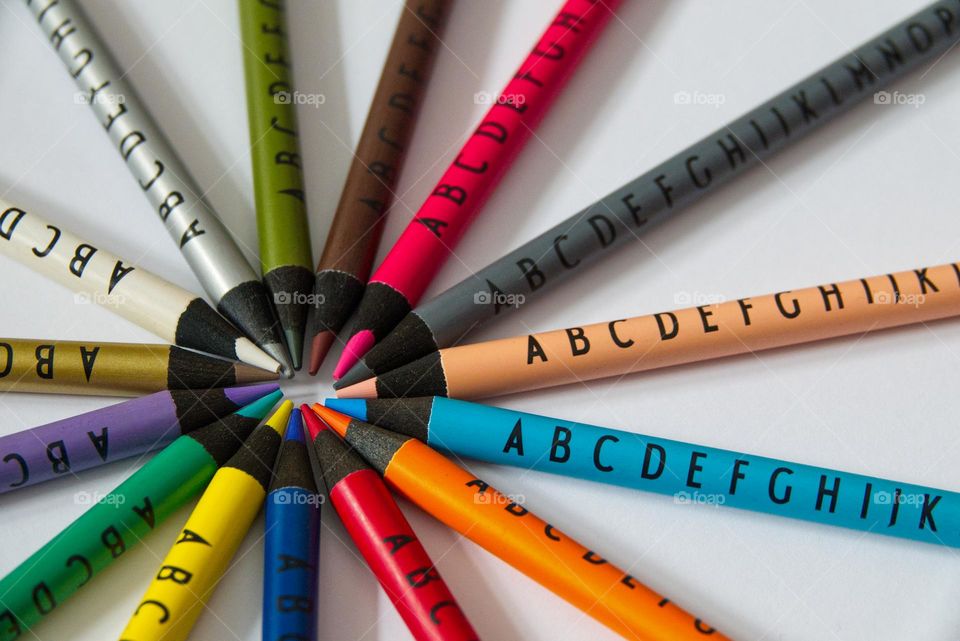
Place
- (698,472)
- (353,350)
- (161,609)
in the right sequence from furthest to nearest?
1. (353,350)
2. (698,472)
3. (161,609)

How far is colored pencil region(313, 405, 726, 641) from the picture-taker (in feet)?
2.95

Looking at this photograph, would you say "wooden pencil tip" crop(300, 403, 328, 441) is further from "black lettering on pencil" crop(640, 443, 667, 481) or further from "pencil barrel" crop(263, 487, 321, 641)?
"black lettering on pencil" crop(640, 443, 667, 481)

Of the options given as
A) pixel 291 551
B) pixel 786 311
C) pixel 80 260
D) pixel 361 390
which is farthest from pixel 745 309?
pixel 80 260

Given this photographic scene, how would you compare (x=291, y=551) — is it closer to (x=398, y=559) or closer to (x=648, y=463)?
(x=398, y=559)

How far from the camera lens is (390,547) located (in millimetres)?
931

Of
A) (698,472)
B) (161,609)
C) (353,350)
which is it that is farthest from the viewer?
(353,350)

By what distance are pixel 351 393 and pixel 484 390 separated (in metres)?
0.15

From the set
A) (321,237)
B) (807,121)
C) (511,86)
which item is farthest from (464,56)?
(807,121)

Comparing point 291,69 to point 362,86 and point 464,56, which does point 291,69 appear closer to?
point 362,86

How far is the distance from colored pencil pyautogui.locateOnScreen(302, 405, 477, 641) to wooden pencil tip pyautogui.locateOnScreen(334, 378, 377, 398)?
6cm

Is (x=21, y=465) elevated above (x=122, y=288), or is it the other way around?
(x=122, y=288)

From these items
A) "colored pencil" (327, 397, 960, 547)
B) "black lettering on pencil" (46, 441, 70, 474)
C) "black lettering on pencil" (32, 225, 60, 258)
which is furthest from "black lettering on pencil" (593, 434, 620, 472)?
"black lettering on pencil" (32, 225, 60, 258)

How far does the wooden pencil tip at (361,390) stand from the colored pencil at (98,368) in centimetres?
14

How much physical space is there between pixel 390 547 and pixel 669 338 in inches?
15.0
